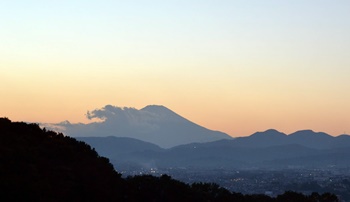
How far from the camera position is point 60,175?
39219 mm

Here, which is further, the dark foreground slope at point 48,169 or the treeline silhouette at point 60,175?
the treeline silhouette at point 60,175

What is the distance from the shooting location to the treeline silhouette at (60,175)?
35656 millimetres

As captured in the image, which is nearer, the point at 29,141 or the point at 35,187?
the point at 35,187

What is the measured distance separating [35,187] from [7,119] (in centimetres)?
1172

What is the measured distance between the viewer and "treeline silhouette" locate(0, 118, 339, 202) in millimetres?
35656

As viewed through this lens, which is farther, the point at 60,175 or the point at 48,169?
the point at 48,169

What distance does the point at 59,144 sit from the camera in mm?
44031

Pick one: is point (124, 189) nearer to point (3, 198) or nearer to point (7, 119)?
point (7, 119)

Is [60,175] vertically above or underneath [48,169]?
underneath

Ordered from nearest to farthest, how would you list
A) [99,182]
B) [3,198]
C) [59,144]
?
[3,198] → [99,182] → [59,144]

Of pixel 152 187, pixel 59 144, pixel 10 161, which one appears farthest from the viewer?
pixel 152 187

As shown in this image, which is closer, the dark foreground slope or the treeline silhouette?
the dark foreground slope

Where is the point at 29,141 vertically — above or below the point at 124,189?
above

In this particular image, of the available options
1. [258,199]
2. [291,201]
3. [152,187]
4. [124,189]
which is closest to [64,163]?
[124,189]
